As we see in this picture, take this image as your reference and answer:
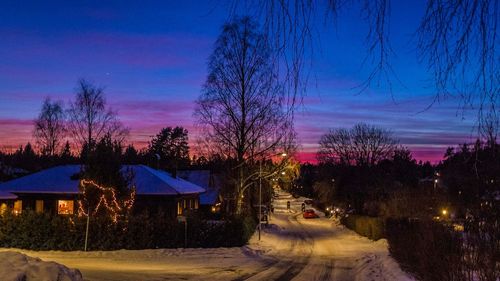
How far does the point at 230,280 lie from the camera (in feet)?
70.5

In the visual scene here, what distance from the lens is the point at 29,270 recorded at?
962 cm

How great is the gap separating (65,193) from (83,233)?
43.9 feet

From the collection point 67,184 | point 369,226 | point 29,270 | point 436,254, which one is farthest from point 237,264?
point 67,184

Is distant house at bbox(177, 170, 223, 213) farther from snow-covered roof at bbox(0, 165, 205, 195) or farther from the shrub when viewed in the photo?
the shrub

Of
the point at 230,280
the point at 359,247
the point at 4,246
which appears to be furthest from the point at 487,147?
the point at 359,247

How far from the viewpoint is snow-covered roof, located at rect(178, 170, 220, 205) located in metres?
70.4

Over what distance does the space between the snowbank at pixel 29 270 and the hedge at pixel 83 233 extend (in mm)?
21429

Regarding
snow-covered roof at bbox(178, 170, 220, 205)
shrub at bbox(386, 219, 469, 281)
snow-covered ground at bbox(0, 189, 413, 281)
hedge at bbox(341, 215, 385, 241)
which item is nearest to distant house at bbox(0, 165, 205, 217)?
snow-covered ground at bbox(0, 189, 413, 281)

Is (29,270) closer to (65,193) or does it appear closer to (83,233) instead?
(83,233)

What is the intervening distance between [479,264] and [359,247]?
1170 inches

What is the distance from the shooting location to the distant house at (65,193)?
1702 inches

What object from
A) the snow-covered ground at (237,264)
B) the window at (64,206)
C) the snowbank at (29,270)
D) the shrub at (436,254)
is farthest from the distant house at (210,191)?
the snowbank at (29,270)

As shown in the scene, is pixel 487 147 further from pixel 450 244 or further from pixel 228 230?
pixel 228 230

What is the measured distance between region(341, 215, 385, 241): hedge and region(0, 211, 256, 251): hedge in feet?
50.8
